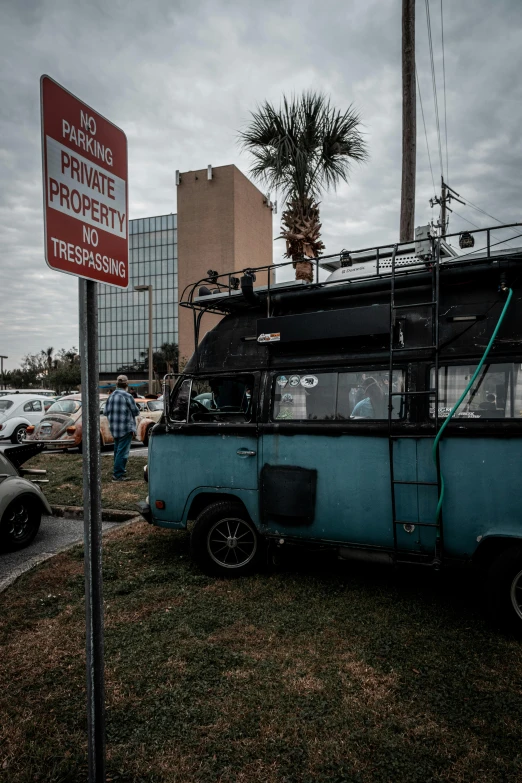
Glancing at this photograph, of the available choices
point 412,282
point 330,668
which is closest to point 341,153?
point 412,282

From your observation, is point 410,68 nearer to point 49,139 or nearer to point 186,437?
point 186,437

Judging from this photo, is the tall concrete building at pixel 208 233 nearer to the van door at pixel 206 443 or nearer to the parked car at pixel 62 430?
the parked car at pixel 62 430

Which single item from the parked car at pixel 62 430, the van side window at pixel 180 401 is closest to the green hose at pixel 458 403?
the van side window at pixel 180 401

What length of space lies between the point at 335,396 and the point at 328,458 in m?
0.55

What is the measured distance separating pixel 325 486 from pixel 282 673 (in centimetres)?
157

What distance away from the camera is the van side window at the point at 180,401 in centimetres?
547

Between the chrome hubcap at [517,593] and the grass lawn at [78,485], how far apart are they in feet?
18.1

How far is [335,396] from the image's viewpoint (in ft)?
15.3

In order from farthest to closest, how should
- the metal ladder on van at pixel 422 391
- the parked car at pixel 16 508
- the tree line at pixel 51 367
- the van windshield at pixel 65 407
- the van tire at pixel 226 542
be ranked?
1. the tree line at pixel 51 367
2. the van windshield at pixel 65 407
3. the parked car at pixel 16 508
4. the van tire at pixel 226 542
5. the metal ladder on van at pixel 422 391

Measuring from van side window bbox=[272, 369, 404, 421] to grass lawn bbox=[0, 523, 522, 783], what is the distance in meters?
1.57

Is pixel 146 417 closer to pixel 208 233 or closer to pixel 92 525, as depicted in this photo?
pixel 92 525

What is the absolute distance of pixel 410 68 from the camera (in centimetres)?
892

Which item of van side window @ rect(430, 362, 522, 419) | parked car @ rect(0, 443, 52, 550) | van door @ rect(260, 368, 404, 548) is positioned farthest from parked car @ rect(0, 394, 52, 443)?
van side window @ rect(430, 362, 522, 419)

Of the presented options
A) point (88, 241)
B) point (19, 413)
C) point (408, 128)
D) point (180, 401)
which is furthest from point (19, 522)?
point (19, 413)
